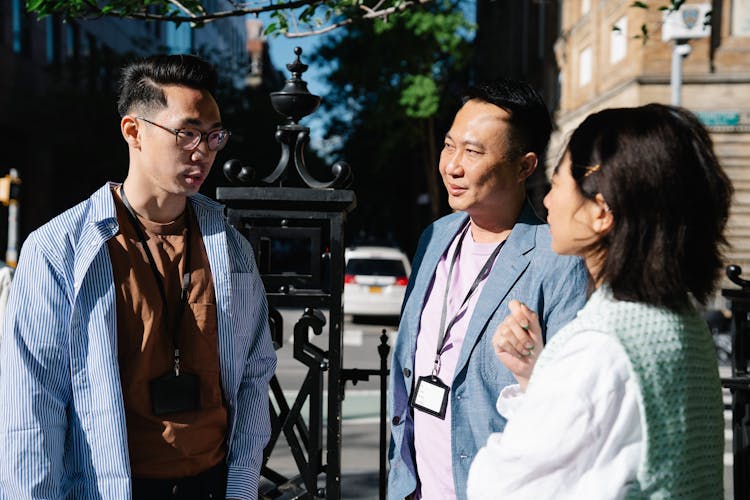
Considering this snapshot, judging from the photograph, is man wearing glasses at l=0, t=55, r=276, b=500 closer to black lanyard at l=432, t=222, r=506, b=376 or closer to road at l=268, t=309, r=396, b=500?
black lanyard at l=432, t=222, r=506, b=376

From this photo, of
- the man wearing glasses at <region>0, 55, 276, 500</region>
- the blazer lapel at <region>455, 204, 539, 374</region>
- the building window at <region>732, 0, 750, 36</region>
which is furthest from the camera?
the building window at <region>732, 0, 750, 36</region>

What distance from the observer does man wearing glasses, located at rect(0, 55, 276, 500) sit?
2.12 metres

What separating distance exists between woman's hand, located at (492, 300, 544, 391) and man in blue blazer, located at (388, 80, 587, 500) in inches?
16.1

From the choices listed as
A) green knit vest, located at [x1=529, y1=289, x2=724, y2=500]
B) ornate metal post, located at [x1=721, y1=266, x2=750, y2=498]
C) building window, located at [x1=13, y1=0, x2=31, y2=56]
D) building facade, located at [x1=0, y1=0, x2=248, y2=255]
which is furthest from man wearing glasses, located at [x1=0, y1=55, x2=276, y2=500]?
building window, located at [x1=13, y1=0, x2=31, y2=56]

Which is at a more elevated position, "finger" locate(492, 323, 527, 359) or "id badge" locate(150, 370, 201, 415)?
"finger" locate(492, 323, 527, 359)

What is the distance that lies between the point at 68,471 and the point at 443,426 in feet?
3.64

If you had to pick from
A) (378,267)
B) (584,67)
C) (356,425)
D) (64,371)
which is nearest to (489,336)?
(64,371)

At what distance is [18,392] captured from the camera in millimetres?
2078

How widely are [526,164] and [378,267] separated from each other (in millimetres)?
14855

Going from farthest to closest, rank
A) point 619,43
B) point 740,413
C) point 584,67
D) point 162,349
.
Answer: point 584,67 → point 619,43 → point 740,413 → point 162,349

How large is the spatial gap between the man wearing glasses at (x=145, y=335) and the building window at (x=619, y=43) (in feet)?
59.8

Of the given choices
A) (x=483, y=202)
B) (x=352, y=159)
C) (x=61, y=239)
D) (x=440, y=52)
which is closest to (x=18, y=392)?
(x=61, y=239)

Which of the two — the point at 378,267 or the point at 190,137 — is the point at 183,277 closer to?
the point at 190,137

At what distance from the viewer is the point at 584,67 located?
24406 millimetres
